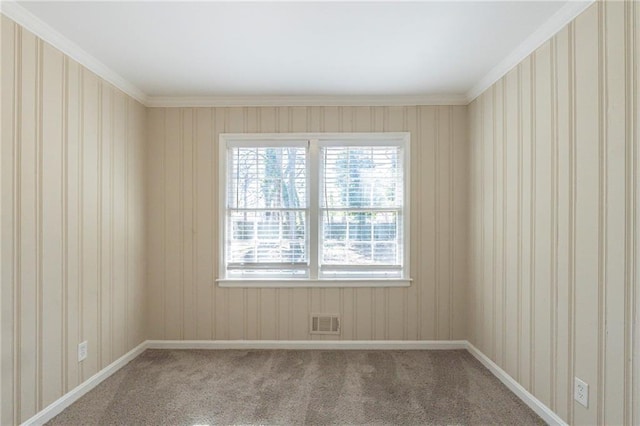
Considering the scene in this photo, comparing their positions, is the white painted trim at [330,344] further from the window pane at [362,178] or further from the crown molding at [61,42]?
the crown molding at [61,42]

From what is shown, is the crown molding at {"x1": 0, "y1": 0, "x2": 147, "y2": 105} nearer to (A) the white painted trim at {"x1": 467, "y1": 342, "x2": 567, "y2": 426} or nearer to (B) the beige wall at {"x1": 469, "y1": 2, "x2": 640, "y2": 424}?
(B) the beige wall at {"x1": 469, "y1": 2, "x2": 640, "y2": 424}

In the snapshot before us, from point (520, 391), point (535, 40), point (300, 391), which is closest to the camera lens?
point (535, 40)

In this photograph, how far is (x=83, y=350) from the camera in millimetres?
2521

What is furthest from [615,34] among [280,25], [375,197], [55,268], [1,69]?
[55,268]

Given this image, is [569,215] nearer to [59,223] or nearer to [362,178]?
[362,178]

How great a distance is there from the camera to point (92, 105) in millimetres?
2650

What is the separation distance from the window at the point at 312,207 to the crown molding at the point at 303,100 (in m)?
0.34

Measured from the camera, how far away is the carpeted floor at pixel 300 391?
224 centimetres

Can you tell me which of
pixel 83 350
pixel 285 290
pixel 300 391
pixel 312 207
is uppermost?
pixel 312 207

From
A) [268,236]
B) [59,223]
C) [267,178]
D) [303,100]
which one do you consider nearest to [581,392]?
[268,236]

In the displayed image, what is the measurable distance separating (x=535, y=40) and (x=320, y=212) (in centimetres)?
220

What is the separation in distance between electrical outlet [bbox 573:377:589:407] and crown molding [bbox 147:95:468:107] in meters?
2.53

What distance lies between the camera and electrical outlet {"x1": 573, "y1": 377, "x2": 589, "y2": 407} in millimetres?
1858

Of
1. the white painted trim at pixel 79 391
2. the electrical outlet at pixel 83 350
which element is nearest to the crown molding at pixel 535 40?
the electrical outlet at pixel 83 350
